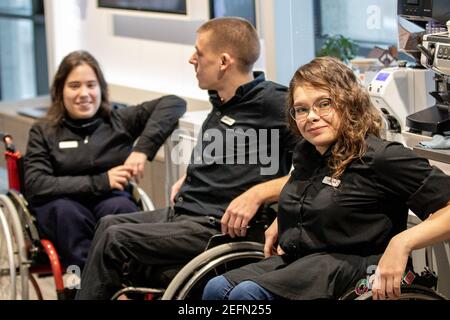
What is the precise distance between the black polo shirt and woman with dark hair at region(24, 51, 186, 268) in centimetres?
43

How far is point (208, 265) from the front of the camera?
2.89 meters

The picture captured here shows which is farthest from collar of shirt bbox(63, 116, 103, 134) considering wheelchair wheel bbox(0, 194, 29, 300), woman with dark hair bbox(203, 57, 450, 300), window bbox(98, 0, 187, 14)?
woman with dark hair bbox(203, 57, 450, 300)

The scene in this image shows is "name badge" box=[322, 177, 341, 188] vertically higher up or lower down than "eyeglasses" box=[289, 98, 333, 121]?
lower down

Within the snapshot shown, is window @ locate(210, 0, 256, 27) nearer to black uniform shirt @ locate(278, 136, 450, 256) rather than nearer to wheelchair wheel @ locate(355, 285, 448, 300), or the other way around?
black uniform shirt @ locate(278, 136, 450, 256)

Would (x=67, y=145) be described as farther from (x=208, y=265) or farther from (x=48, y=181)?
(x=208, y=265)

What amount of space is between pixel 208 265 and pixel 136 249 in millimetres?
295

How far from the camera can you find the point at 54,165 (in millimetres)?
3701

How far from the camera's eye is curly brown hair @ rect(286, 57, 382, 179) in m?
2.53

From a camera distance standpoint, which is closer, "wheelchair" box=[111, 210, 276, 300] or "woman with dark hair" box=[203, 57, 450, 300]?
"woman with dark hair" box=[203, 57, 450, 300]

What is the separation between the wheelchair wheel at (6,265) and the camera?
133 inches

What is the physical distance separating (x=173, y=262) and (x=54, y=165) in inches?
33.4

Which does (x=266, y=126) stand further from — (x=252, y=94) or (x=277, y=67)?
(x=277, y=67)
